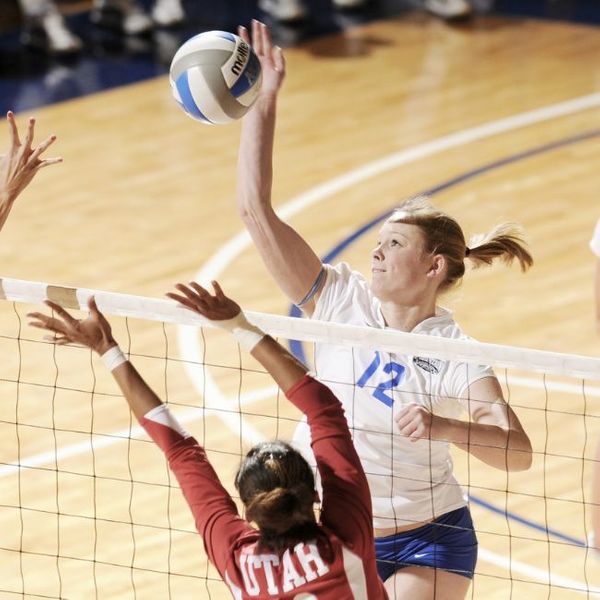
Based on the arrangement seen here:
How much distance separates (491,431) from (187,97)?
2.33m

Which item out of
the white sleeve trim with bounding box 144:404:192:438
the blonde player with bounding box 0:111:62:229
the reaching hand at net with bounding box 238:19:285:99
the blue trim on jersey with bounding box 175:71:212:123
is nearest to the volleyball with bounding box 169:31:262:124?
the blue trim on jersey with bounding box 175:71:212:123

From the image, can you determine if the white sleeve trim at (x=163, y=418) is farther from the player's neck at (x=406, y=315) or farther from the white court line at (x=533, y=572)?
the white court line at (x=533, y=572)

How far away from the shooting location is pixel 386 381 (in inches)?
192

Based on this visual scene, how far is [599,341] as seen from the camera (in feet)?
28.3

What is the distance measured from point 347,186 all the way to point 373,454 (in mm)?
6565

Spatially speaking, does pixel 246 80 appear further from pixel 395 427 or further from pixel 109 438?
pixel 109 438

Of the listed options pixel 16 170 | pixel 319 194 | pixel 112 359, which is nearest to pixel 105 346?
pixel 112 359

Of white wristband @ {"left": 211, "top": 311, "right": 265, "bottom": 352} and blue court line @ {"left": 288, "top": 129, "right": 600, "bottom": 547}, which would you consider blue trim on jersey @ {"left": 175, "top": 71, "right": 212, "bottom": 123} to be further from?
blue court line @ {"left": 288, "top": 129, "right": 600, "bottom": 547}

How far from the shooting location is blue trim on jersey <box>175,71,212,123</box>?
241 inches

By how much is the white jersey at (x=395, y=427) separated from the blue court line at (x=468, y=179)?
6.13 feet

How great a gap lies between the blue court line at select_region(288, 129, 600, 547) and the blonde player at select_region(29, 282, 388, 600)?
9.40 feet

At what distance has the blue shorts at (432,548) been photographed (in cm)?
486

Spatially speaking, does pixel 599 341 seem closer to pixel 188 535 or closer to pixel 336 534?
pixel 188 535

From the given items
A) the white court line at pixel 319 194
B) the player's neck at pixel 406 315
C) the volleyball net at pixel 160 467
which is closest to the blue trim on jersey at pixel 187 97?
the volleyball net at pixel 160 467
